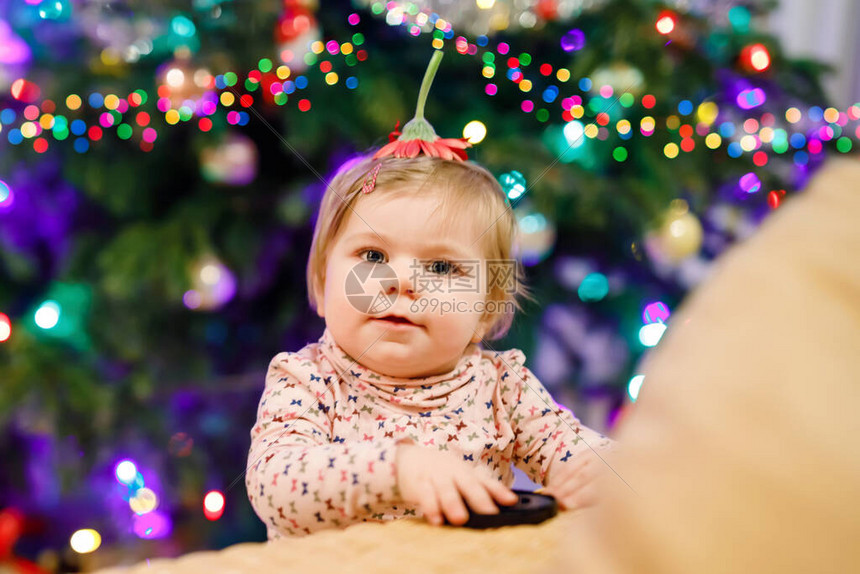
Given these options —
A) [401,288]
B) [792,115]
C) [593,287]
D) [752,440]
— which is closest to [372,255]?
[401,288]

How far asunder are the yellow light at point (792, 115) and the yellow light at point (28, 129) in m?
1.52

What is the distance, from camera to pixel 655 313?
142 cm

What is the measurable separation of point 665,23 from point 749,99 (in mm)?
309

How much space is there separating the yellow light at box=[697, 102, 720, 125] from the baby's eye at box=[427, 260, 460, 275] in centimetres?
89

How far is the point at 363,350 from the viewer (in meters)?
0.75

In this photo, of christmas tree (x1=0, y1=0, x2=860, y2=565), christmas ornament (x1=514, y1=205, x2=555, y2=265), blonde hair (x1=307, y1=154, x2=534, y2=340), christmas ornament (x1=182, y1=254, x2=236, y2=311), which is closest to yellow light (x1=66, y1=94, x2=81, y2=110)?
christmas tree (x1=0, y1=0, x2=860, y2=565)

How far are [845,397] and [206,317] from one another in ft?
3.95

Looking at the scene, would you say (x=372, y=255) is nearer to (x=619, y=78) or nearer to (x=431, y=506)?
(x=431, y=506)

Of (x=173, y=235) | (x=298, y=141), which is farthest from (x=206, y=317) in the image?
(x=298, y=141)

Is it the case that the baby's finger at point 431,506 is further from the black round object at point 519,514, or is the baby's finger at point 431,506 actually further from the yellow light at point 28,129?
the yellow light at point 28,129

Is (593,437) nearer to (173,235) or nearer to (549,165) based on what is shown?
(549,165)

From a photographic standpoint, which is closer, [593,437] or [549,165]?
[593,437]

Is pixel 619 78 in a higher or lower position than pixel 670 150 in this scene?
higher

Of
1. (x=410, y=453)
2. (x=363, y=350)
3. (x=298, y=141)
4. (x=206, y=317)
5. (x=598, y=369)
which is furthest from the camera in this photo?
(x=598, y=369)
